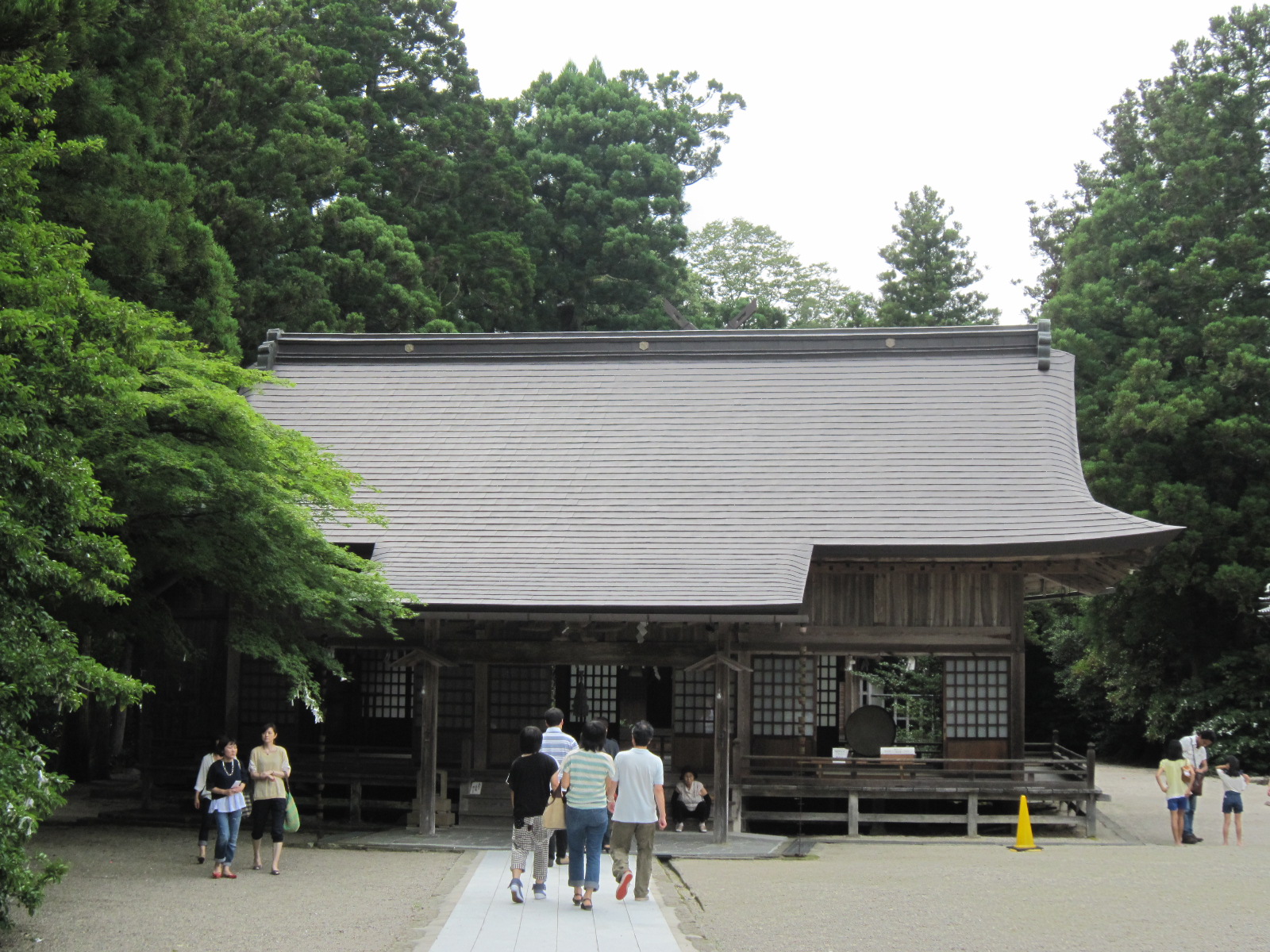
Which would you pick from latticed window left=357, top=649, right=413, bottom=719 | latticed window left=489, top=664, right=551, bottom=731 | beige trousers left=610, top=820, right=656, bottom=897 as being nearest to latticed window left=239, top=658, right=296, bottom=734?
latticed window left=357, top=649, right=413, bottom=719

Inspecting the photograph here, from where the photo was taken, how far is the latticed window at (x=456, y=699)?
17.9 metres

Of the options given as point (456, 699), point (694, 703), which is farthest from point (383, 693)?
point (694, 703)

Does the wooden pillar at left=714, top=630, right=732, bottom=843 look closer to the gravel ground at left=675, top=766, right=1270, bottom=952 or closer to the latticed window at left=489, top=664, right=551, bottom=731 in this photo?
the gravel ground at left=675, top=766, right=1270, bottom=952

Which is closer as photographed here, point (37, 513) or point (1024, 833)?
point (37, 513)

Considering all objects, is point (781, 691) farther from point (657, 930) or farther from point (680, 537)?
point (657, 930)

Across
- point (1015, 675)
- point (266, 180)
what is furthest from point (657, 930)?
point (266, 180)

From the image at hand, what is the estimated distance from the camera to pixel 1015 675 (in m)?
17.1

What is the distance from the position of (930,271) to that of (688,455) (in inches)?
995

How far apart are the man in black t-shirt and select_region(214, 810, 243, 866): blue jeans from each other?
3.14 meters

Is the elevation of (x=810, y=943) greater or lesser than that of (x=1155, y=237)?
lesser

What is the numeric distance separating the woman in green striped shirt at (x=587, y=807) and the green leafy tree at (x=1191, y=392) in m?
18.3

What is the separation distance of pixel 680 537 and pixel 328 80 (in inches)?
916

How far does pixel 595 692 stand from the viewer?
63.1 ft

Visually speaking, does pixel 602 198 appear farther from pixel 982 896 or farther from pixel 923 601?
pixel 982 896
